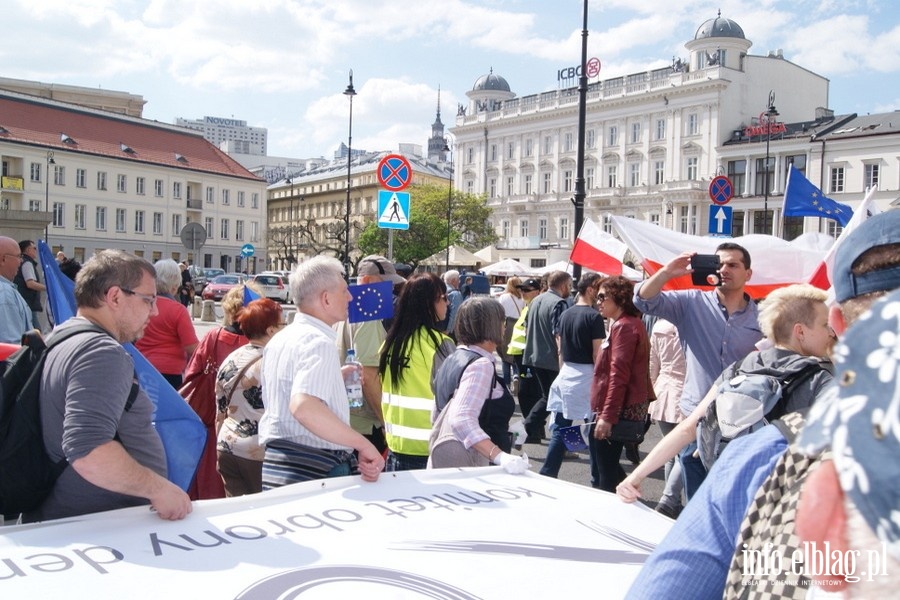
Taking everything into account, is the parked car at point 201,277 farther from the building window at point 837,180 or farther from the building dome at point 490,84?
the building dome at point 490,84

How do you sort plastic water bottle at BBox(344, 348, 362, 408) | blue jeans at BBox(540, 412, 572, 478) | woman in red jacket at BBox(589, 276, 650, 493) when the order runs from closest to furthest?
plastic water bottle at BBox(344, 348, 362, 408), woman in red jacket at BBox(589, 276, 650, 493), blue jeans at BBox(540, 412, 572, 478)

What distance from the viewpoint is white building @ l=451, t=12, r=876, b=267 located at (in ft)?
223

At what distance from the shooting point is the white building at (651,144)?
223ft

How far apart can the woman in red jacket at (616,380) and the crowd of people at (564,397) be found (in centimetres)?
2

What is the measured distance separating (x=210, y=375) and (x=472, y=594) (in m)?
3.47

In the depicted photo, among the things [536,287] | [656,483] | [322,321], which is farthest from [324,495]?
[536,287]

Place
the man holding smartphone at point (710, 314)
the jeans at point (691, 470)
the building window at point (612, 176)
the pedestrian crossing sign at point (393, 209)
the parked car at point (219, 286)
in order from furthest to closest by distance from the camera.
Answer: the building window at point (612, 176) < the parked car at point (219, 286) < the pedestrian crossing sign at point (393, 209) < the man holding smartphone at point (710, 314) < the jeans at point (691, 470)

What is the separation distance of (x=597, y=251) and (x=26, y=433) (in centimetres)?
808

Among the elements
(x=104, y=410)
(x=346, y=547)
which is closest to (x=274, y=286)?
(x=104, y=410)

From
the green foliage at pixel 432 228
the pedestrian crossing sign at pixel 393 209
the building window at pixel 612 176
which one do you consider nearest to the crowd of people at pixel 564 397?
the pedestrian crossing sign at pixel 393 209

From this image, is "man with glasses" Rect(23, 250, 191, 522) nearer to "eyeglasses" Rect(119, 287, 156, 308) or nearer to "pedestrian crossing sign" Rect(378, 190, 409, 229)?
"eyeglasses" Rect(119, 287, 156, 308)

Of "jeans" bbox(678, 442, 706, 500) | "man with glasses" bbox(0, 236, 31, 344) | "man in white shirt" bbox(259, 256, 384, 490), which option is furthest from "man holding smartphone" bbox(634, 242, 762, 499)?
"man with glasses" bbox(0, 236, 31, 344)

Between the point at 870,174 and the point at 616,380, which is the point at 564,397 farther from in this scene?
the point at 870,174

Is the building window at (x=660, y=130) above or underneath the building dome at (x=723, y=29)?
A: underneath
